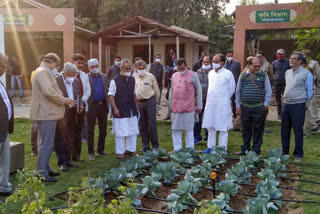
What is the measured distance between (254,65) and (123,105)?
8.06 ft

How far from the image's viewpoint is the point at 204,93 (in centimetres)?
852

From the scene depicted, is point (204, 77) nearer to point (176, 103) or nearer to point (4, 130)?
point (176, 103)

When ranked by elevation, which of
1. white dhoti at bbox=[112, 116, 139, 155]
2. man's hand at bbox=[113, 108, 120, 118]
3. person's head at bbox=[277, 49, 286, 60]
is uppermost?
person's head at bbox=[277, 49, 286, 60]

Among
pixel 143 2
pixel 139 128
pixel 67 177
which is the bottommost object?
pixel 67 177

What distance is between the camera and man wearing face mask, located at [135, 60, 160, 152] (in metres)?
7.51

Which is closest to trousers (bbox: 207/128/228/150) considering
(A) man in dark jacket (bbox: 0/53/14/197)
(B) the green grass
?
(B) the green grass

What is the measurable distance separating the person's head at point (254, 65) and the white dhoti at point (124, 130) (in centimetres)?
231

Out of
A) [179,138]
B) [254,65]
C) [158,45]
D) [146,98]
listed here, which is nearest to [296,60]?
[254,65]

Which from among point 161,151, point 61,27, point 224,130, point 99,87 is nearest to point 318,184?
point 224,130

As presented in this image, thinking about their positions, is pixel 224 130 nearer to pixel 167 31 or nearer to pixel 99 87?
pixel 99 87

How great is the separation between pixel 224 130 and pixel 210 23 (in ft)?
71.2

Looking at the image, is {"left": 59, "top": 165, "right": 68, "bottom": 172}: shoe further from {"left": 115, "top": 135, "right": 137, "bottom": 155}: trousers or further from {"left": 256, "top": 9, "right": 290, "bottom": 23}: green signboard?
{"left": 256, "top": 9, "right": 290, "bottom": 23}: green signboard

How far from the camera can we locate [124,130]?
7230mm

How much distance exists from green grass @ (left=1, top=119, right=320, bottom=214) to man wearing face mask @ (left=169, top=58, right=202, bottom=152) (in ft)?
3.07
